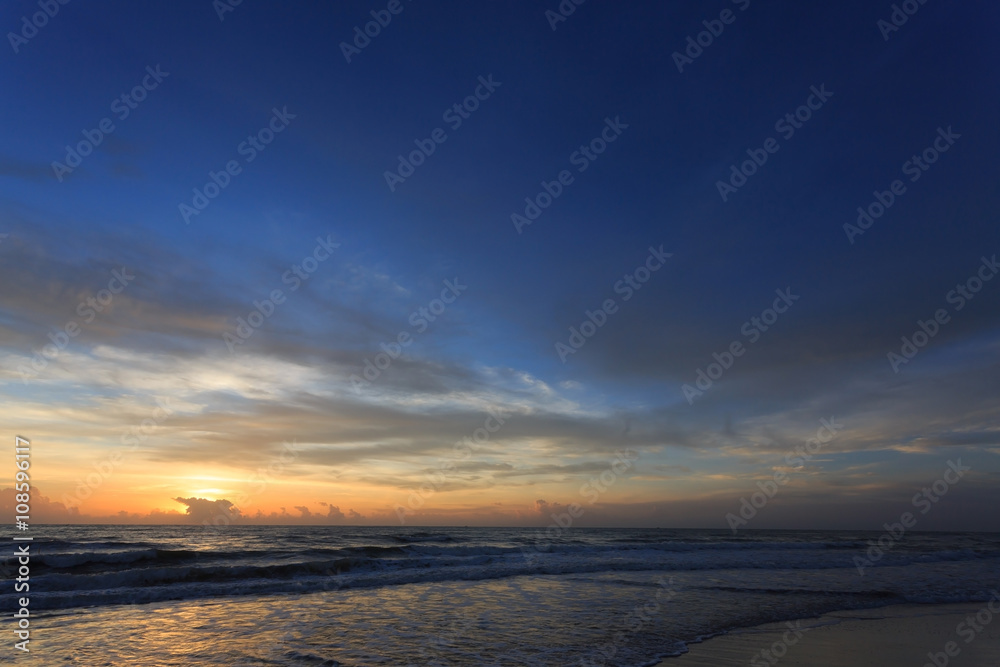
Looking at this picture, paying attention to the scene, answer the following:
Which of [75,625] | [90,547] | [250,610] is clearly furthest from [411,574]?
[90,547]

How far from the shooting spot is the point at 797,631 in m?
14.5

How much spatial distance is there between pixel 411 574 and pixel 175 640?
14374mm

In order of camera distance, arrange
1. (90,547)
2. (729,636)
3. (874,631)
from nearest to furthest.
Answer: (729,636) < (874,631) < (90,547)

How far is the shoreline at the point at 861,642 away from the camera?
1154 cm

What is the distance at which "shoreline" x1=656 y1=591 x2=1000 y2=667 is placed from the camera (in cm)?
1154

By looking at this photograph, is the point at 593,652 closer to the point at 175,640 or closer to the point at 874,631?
the point at 874,631

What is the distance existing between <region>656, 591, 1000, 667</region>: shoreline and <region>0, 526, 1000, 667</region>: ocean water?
0.73 m

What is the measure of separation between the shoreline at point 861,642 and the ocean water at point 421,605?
2.39 ft

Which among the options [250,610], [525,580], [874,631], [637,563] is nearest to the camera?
[874,631]

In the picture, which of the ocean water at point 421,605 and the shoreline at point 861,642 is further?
the ocean water at point 421,605

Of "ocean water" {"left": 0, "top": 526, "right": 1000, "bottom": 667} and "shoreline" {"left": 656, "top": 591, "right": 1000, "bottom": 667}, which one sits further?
"ocean water" {"left": 0, "top": 526, "right": 1000, "bottom": 667}

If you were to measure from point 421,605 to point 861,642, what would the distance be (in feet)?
41.6

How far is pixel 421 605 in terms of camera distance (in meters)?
17.8

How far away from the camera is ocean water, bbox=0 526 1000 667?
462 inches
